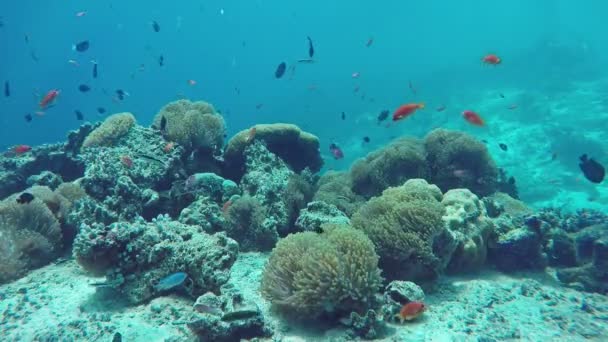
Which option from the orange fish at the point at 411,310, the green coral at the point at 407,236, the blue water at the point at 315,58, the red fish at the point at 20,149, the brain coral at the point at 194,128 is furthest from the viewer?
the blue water at the point at 315,58

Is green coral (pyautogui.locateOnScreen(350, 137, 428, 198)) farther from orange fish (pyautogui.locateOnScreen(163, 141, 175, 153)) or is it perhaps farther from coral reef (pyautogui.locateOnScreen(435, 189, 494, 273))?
orange fish (pyautogui.locateOnScreen(163, 141, 175, 153))

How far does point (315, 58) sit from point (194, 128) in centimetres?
2966

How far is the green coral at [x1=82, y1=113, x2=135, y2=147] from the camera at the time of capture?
30.7 feet

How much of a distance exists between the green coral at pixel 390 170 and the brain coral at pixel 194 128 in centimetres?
372

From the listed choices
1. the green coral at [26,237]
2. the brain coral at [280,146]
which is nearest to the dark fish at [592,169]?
the brain coral at [280,146]

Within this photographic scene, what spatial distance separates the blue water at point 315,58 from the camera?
37156mm

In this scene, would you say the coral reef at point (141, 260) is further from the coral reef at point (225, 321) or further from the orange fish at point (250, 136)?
the orange fish at point (250, 136)

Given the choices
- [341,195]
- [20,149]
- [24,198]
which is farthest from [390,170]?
[20,149]

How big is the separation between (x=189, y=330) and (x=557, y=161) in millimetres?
21862

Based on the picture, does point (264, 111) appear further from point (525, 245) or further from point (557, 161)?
point (525, 245)

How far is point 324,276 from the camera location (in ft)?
15.0

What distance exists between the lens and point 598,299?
19.9 feet

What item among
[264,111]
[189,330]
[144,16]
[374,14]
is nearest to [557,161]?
[189,330]

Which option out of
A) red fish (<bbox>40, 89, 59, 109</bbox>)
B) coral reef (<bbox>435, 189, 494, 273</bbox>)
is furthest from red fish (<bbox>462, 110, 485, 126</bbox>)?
red fish (<bbox>40, 89, 59, 109</bbox>)
